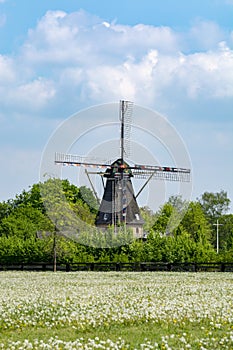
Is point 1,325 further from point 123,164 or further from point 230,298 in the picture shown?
point 123,164

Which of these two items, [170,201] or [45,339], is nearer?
[45,339]

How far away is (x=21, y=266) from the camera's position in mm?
60500

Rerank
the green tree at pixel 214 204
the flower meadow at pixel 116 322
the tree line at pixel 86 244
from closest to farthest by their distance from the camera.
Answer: the flower meadow at pixel 116 322 → the tree line at pixel 86 244 → the green tree at pixel 214 204

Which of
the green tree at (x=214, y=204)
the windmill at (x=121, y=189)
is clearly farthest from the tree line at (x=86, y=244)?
the green tree at (x=214, y=204)

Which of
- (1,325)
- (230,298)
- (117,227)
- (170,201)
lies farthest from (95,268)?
(170,201)

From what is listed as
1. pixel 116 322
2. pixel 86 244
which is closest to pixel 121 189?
pixel 86 244

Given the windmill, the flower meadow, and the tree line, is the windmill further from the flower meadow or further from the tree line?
the flower meadow

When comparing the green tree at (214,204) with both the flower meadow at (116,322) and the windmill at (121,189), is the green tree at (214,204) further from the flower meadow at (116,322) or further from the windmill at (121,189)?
the flower meadow at (116,322)

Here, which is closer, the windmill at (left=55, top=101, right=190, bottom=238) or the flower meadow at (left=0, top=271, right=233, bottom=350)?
the flower meadow at (left=0, top=271, right=233, bottom=350)

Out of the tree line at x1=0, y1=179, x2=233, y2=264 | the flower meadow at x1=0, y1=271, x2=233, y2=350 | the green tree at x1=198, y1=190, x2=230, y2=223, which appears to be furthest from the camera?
the green tree at x1=198, y1=190, x2=230, y2=223

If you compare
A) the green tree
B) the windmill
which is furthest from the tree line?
the green tree

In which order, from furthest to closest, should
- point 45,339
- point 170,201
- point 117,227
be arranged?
point 170,201 < point 117,227 < point 45,339

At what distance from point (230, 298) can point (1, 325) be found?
983cm

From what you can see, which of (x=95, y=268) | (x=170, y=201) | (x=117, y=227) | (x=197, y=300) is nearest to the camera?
(x=197, y=300)
